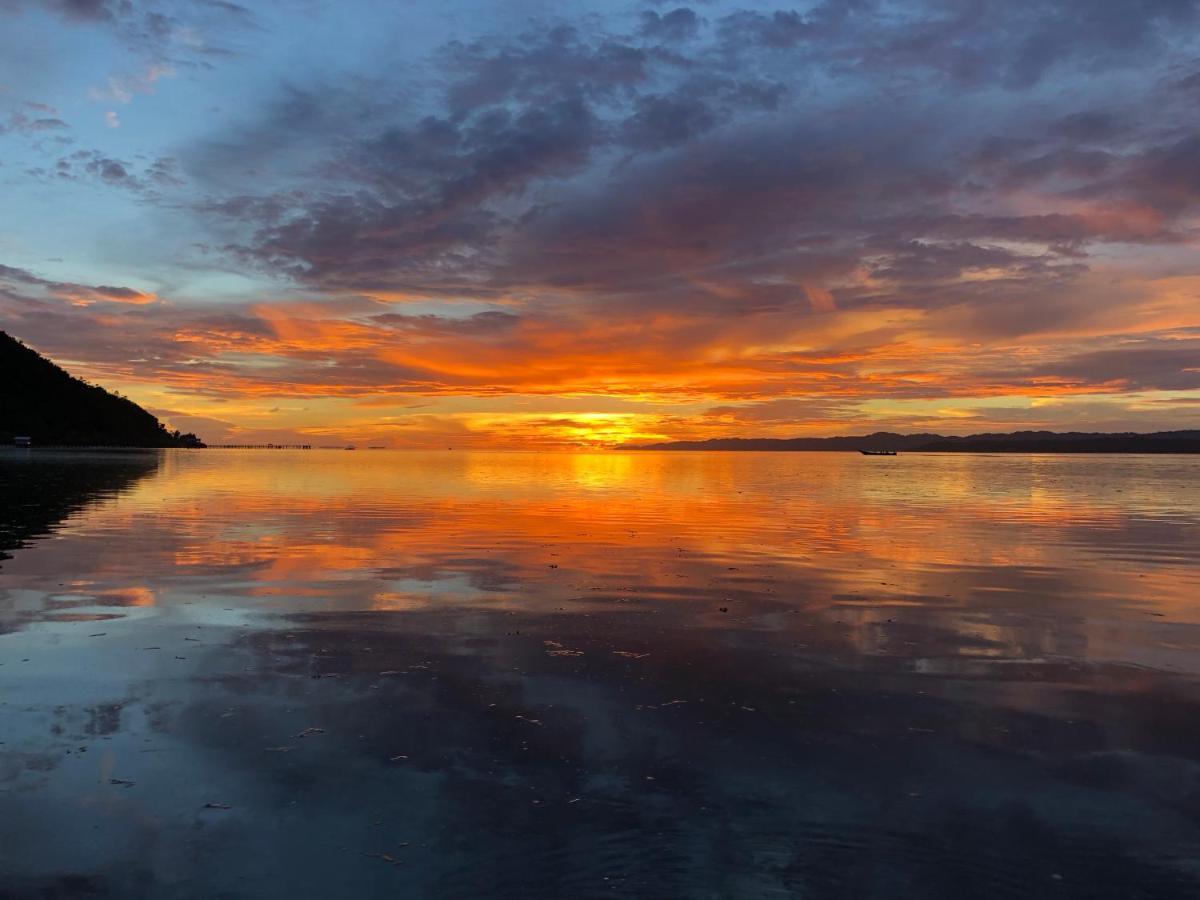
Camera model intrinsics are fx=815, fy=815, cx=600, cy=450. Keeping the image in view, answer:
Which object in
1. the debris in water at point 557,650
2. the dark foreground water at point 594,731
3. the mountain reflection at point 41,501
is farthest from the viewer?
the mountain reflection at point 41,501

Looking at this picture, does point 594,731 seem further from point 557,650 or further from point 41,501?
point 41,501

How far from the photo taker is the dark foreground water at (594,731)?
6.77 m

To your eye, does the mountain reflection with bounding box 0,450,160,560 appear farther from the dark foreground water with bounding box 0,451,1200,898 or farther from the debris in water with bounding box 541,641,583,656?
the debris in water with bounding box 541,641,583,656

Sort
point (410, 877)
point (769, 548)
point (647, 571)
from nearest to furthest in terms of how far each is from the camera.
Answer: point (410, 877) < point (647, 571) < point (769, 548)

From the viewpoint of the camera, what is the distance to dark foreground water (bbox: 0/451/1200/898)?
6.77 m

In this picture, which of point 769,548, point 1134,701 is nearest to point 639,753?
point 1134,701

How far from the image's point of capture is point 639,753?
9141mm

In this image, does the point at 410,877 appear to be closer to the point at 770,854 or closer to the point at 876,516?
the point at 770,854

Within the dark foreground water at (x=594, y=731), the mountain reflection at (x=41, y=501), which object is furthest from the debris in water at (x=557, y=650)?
the mountain reflection at (x=41, y=501)

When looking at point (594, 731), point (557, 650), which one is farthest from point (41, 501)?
point (594, 731)

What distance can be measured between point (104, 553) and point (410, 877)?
2248 cm

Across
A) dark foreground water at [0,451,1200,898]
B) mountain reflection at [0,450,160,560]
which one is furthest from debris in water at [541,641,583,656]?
mountain reflection at [0,450,160,560]

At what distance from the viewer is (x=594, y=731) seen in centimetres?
979

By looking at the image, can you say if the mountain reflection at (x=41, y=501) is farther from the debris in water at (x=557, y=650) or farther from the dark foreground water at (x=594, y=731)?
the debris in water at (x=557, y=650)
